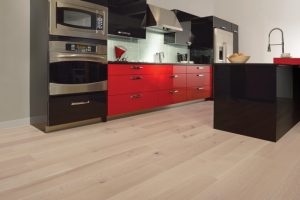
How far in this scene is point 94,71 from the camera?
272 centimetres

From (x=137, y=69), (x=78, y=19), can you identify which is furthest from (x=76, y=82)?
(x=137, y=69)

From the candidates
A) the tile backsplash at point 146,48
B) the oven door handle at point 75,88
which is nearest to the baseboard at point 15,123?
the oven door handle at point 75,88

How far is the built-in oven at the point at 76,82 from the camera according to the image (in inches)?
94.9

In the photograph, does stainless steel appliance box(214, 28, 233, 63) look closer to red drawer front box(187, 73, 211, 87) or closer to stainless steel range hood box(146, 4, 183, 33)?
red drawer front box(187, 73, 211, 87)

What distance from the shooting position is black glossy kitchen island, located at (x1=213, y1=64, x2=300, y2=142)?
219 centimetres

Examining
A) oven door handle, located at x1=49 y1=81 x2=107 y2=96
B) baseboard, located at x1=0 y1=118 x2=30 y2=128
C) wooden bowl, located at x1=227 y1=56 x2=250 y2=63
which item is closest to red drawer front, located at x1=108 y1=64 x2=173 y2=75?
oven door handle, located at x1=49 y1=81 x2=107 y2=96

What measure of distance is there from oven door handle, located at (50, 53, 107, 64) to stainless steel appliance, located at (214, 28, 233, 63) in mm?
2768

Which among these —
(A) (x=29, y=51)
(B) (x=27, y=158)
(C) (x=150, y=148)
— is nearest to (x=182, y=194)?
(C) (x=150, y=148)

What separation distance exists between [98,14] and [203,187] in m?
2.22

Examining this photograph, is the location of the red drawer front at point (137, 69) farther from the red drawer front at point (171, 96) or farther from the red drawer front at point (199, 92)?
the red drawer front at point (199, 92)

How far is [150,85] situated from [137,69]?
360 millimetres

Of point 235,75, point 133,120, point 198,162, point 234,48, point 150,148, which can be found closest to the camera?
point 198,162

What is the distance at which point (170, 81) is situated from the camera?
3797 mm

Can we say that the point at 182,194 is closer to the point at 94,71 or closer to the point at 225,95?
the point at 225,95
